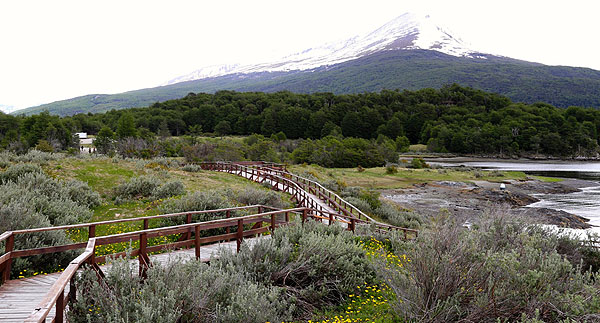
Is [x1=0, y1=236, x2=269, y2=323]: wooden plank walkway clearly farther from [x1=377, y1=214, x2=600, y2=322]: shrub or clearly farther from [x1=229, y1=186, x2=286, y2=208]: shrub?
[x1=229, y1=186, x2=286, y2=208]: shrub

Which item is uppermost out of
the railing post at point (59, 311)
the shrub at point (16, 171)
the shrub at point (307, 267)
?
the shrub at point (16, 171)

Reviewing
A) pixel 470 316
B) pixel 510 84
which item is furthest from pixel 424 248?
pixel 510 84

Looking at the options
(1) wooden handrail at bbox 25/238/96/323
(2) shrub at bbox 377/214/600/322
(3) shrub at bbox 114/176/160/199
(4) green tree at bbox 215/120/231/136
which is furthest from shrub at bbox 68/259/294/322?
(4) green tree at bbox 215/120/231/136

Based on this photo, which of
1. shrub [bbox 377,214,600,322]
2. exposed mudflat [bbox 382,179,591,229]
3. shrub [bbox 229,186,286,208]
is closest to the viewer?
shrub [bbox 377,214,600,322]

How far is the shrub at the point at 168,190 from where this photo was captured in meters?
15.4

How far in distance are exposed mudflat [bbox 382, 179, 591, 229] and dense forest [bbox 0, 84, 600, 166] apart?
134 feet

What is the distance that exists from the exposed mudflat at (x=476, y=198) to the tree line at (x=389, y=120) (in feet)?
158

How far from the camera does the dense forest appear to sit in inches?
3775

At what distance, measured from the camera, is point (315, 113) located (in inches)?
4690

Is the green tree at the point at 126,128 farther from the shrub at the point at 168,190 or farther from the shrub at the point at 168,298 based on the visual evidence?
the shrub at the point at 168,298

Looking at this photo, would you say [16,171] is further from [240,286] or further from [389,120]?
[389,120]

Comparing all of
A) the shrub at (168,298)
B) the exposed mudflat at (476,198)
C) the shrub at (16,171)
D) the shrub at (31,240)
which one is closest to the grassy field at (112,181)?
the shrub at (16,171)

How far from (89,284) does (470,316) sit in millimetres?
4730

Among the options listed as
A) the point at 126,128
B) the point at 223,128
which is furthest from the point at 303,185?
the point at 223,128
